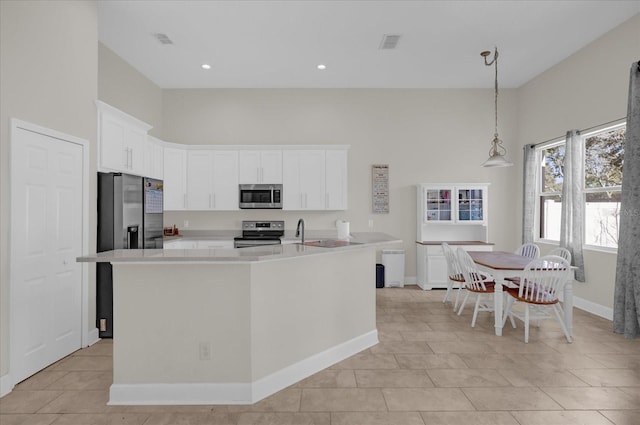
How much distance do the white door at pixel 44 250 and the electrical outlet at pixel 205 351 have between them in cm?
148

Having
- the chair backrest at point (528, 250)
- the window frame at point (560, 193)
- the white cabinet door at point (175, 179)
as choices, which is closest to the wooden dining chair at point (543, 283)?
the chair backrest at point (528, 250)

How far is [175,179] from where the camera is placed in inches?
226

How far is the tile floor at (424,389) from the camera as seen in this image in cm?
232

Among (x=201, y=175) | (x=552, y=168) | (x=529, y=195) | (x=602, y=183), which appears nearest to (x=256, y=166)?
(x=201, y=175)

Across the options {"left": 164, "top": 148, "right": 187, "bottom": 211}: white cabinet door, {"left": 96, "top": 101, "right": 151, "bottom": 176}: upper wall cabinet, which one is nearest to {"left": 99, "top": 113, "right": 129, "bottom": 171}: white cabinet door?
{"left": 96, "top": 101, "right": 151, "bottom": 176}: upper wall cabinet

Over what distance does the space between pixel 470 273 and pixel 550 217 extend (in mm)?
2482

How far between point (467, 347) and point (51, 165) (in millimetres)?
4115

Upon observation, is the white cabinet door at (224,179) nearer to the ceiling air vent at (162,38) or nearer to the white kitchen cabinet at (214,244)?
the white kitchen cabinet at (214,244)

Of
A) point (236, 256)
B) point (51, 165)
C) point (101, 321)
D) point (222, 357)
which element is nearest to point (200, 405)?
point (222, 357)

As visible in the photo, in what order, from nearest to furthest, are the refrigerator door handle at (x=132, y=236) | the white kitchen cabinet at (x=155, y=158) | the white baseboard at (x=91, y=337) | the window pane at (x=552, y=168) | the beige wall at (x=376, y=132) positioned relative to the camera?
the white baseboard at (x=91, y=337) → the refrigerator door handle at (x=132, y=236) → the white kitchen cabinet at (x=155, y=158) → the window pane at (x=552, y=168) → the beige wall at (x=376, y=132)

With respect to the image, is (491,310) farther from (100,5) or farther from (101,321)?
(100,5)

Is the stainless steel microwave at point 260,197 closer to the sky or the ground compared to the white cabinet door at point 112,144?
closer to the ground

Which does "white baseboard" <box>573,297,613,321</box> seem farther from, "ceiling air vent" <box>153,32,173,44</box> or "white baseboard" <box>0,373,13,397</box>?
"ceiling air vent" <box>153,32,173,44</box>

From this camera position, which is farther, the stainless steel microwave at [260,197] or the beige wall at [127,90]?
the stainless steel microwave at [260,197]
